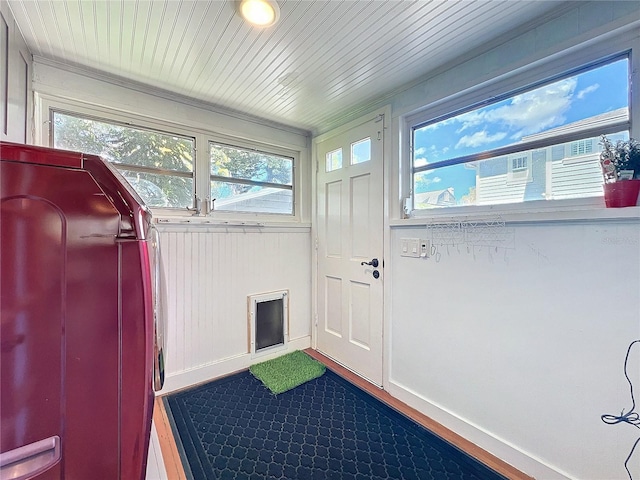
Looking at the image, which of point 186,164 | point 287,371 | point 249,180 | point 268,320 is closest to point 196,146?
point 186,164

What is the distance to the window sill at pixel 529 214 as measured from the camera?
1172mm

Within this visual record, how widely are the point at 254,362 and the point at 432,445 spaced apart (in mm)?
1566

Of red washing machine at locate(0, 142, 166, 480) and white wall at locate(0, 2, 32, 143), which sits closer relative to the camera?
red washing machine at locate(0, 142, 166, 480)

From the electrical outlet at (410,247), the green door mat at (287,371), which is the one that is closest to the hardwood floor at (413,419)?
the green door mat at (287,371)

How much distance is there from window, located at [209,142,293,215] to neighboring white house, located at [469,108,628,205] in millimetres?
1742

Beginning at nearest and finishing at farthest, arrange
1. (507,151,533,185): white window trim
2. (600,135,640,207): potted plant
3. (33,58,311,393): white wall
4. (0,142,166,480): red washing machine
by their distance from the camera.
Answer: (0,142,166,480): red washing machine, (600,135,640,207): potted plant, (507,151,533,185): white window trim, (33,58,311,393): white wall

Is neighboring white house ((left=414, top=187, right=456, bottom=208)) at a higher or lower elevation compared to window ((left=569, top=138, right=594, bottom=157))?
lower

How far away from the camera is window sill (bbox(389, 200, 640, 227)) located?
1172 millimetres

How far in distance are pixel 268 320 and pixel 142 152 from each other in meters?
1.75

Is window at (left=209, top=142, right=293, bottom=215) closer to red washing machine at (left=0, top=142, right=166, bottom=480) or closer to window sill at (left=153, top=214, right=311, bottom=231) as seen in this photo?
window sill at (left=153, top=214, right=311, bottom=231)

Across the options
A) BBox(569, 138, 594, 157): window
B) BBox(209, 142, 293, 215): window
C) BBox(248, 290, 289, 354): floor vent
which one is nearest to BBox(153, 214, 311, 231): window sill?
BBox(209, 142, 293, 215): window

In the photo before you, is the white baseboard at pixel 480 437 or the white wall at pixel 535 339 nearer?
the white wall at pixel 535 339

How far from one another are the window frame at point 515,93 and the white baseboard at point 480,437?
1.24 metres

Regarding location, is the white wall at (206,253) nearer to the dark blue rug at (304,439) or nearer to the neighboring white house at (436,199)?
the dark blue rug at (304,439)
